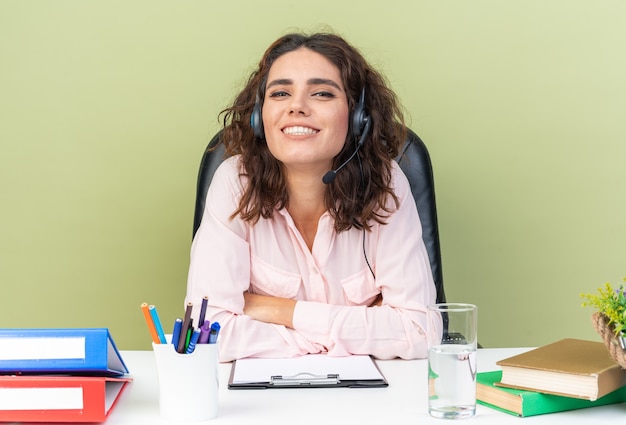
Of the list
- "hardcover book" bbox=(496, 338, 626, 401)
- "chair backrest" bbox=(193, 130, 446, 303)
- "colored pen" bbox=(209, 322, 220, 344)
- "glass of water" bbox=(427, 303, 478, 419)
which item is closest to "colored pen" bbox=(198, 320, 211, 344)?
"colored pen" bbox=(209, 322, 220, 344)

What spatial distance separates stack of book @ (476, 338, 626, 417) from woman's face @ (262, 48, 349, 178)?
2.44ft

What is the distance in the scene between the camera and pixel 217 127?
2377 millimetres

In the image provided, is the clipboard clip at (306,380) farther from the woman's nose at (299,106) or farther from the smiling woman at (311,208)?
the woman's nose at (299,106)

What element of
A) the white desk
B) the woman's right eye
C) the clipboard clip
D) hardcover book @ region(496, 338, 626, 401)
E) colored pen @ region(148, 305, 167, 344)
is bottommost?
the white desk

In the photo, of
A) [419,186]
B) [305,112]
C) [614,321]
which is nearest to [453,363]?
[614,321]

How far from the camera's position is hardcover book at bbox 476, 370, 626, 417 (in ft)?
3.52

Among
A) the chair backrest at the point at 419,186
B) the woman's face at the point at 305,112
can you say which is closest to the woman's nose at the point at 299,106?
the woman's face at the point at 305,112

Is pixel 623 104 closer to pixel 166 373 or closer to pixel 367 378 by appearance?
pixel 367 378

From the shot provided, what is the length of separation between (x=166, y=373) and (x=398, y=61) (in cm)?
155

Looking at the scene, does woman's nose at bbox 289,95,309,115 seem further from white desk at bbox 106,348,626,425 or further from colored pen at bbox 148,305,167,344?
colored pen at bbox 148,305,167,344

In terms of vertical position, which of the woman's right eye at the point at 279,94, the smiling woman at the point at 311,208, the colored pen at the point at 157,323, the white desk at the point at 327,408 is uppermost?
the woman's right eye at the point at 279,94

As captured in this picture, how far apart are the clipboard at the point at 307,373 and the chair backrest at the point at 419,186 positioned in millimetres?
552

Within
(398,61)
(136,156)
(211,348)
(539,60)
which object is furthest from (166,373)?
(539,60)

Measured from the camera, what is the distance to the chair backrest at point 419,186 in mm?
1988
